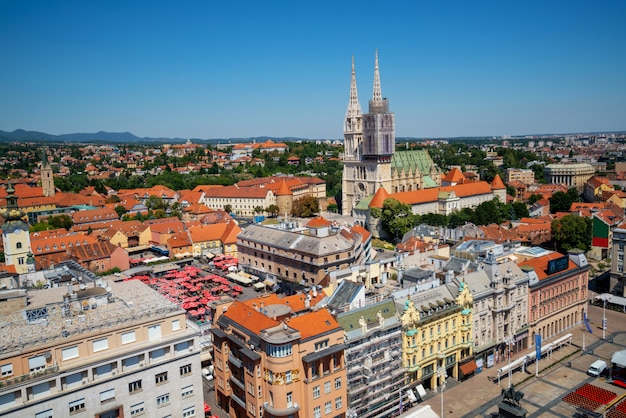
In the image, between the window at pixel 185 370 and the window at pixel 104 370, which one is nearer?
the window at pixel 104 370

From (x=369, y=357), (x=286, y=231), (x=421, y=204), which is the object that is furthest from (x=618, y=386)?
(x=421, y=204)

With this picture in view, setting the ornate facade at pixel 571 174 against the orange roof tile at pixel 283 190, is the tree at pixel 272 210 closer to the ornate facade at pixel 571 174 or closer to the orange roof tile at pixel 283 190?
the orange roof tile at pixel 283 190

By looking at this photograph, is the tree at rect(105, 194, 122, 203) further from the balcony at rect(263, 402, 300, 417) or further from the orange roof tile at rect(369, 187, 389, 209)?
the balcony at rect(263, 402, 300, 417)

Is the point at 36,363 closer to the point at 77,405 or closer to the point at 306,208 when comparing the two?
the point at 77,405

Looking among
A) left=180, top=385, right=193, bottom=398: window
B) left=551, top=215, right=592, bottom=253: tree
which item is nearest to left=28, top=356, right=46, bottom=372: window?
left=180, top=385, right=193, bottom=398: window

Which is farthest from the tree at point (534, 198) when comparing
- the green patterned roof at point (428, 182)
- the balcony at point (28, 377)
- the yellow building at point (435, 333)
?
the balcony at point (28, 377)

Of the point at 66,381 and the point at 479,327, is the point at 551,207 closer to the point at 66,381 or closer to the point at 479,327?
the point at 479,327

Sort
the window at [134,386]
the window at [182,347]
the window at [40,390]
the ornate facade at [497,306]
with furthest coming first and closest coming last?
the ornate facade at [497,306] → the window at [182,347] → the window at [134,386] → the window at [40,390]

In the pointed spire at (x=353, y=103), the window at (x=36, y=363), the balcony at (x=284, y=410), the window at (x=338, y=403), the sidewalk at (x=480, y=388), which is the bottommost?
the sidewalk at (x=480, y=388)
